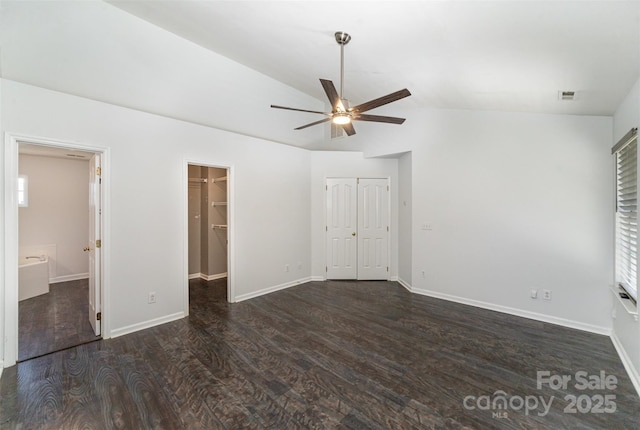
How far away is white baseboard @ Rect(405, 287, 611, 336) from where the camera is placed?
3.21m

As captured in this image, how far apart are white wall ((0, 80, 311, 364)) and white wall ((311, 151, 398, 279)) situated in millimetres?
1107

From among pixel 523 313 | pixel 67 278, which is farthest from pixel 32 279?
pixel 523 313

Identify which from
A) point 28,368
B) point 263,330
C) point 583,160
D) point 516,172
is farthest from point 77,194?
point 583,160

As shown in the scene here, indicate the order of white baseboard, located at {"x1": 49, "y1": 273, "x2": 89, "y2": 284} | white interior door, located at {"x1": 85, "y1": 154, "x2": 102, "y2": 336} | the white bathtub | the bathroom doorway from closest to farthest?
white interior door, located at {"x1": 85, "y1": 154, "x2": 102, "y2": 336} < the bathroom doorway < the white bathtub < white baseboard, located at {"x1": 49, "y1": 273, "x2": 89, "y2": 284}

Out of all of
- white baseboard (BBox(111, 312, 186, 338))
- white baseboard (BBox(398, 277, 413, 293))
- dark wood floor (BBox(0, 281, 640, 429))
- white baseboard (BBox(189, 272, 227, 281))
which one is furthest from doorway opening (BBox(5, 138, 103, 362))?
white baseboard (BBox(398, 277, 413, 293))

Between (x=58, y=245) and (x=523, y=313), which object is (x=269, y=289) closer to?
(x=523, y=313)

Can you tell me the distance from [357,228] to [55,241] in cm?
620

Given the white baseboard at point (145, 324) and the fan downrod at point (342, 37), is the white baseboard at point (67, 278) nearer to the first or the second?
the white baseboard at point (145, 324)

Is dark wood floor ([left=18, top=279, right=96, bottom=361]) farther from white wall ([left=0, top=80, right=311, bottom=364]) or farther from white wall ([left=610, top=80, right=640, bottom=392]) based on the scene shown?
white wall ([left=610, top=80, right=640, bottom=392])

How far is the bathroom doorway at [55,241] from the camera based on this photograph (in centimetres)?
335

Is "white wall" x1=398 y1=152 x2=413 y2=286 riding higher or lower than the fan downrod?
lower

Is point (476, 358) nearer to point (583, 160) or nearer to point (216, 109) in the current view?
point (583, 160)

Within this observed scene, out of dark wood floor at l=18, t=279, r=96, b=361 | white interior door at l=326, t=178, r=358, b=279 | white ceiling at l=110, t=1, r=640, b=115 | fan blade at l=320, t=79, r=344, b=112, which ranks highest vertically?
white ceiling at l=110, t=1, r=640, b=115

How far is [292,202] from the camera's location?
5.15 m
